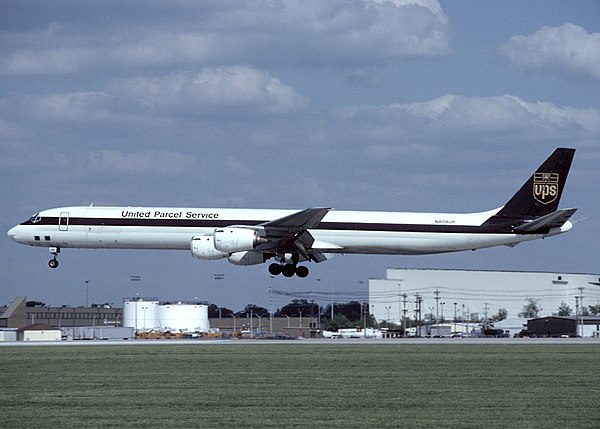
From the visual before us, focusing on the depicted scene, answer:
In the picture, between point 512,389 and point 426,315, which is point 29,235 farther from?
point 426,315

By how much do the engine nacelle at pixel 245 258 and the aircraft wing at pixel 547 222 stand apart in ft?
50.4

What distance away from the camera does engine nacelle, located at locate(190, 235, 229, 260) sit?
2418 inches

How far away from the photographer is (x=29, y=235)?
65.7m

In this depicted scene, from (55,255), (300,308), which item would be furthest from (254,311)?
(55,255)

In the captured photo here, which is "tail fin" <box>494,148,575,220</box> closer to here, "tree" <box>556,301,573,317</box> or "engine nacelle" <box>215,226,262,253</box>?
"engine nacelle" <box>215,226,262,253</box>

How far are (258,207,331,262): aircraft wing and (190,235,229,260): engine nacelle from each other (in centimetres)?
277

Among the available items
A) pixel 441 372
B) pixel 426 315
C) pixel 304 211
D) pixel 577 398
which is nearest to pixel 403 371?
pixel 441 372

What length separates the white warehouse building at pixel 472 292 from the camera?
150 metres

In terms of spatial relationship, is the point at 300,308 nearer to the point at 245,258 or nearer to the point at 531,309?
the point at 531,309

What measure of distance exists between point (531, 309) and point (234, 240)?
98.6 metres

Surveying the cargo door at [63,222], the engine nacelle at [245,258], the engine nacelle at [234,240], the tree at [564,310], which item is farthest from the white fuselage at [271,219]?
the tree at [564,310]

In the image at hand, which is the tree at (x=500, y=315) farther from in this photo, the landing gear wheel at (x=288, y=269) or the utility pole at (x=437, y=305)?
the landing gear wheel at (x=288, y=269)

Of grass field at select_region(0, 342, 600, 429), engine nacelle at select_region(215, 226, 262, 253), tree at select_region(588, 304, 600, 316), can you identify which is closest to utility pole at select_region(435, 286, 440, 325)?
tree at select_region(588, 304, 600, 316)

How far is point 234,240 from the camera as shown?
198 ft
